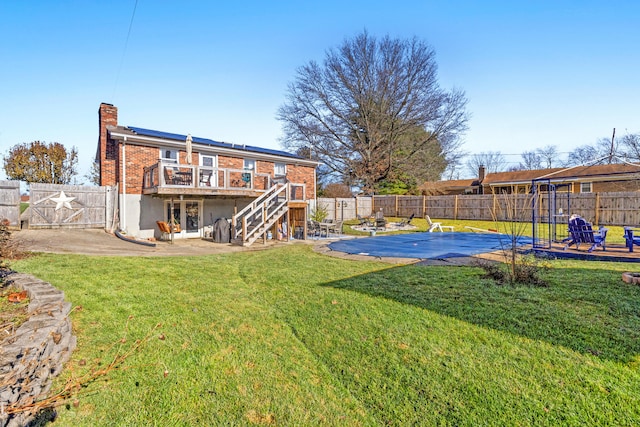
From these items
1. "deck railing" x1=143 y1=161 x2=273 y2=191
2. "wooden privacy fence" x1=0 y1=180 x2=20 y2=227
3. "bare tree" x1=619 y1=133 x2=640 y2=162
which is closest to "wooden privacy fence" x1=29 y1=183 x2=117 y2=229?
"wooden privacy fence" x1=0 y1=180 x2=20 y2=227

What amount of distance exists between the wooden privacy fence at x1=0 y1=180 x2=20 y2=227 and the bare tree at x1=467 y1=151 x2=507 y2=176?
59759mm

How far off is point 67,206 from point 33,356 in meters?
14.4

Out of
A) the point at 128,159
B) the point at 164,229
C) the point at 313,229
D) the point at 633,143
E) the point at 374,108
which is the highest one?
the point at 374,108

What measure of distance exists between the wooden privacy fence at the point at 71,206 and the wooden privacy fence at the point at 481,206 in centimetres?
1298

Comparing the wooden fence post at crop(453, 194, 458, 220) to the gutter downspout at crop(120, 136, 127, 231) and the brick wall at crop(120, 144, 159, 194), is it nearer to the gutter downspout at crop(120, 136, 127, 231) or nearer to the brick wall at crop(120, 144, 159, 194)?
the brick wall at crop(120, 144, 159, 194)

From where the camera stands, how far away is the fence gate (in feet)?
44.4

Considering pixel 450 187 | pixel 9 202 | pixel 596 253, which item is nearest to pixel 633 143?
pixel 450 187

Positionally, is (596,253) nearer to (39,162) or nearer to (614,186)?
(614,186)

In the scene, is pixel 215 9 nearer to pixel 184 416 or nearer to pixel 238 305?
pixel 238 305

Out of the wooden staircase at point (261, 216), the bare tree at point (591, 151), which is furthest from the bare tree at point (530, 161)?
the wooden staircase at point (261, 216)

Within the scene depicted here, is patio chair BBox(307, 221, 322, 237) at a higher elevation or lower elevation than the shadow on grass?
higher

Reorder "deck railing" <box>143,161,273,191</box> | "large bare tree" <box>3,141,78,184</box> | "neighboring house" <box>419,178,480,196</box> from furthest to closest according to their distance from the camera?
1. "neighboring house" <box>419,178,480,196</box>
2. "large bare tree" <box>3,141,78,184</box>
3. "deck railing" <box>143,161,273,191</box>

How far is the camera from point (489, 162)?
59.1m


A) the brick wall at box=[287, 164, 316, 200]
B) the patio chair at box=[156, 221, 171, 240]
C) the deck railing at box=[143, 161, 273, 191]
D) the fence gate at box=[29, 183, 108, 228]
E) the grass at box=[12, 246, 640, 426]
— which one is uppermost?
the brick wall at box=[287, 164, 316, 200]
